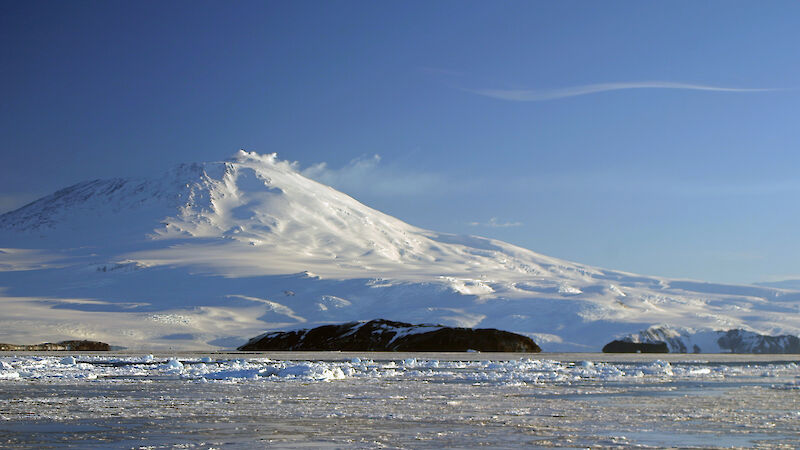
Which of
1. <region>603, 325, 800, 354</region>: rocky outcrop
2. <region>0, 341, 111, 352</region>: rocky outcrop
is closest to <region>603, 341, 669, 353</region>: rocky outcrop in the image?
<region>603, 325, 800, 354</region>: rocky outcrop

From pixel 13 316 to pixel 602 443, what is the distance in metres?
193

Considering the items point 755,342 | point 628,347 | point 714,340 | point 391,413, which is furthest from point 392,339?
point 391,413

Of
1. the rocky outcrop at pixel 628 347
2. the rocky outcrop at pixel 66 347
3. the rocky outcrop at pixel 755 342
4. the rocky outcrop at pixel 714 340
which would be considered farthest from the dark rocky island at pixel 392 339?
the rocky outcrop at pixel 755 342

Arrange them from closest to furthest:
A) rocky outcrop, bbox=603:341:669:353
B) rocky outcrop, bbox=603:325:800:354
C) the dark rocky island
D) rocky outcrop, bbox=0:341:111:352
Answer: the dark rocky island → rocky outcrop, bbox=0:341:111:352 → rocky outcrop, bbox=603:341:669:353 → rocky outcrop, bbox=603:325:800:354

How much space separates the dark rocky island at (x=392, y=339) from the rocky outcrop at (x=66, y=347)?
2841cm

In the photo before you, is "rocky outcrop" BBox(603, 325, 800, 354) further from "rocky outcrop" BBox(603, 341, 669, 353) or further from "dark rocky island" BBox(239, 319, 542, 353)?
"dark rocky island" BBox(239, 319, 542, 353)

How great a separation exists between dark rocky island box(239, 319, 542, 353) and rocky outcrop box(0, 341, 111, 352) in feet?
93.2

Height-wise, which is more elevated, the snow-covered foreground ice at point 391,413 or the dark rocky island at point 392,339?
the dark rocky island at point 392,339

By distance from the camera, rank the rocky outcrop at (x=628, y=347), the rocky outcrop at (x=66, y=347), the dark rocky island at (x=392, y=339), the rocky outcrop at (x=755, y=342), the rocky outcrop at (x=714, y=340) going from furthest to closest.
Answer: the rocky outcrop at (x=755, y=342), the rocky outcrop at (x=714, y=340), the rocky outcrop at (x=628, y=347), the rocky outcrop at (x=66, y=347), the dark rocky island at (x=392, y=339)

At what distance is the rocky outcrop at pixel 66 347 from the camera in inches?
6496

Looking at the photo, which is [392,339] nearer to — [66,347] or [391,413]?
[66,347]

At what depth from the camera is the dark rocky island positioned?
155 meters

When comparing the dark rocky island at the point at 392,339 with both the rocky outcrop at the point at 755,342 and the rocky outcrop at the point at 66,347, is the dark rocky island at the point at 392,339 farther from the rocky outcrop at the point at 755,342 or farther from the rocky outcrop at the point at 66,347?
the rocky outcrop at the point at 755,342

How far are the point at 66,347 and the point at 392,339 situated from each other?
2567 inches
